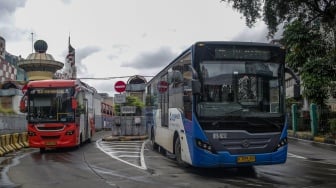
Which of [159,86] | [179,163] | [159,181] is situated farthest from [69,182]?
[159,86]

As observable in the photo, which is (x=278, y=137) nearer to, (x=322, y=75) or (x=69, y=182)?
(x=69, y=182)

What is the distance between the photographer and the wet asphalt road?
997cm

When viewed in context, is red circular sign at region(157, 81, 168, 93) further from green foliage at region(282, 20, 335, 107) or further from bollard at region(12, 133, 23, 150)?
green foliage at region(282, 20, 335, 107)

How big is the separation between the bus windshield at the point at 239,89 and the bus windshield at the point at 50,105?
930 centimetres

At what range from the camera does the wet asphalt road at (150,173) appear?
9969 millimetres

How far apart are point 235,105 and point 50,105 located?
10.1 m

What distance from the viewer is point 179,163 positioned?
1294 centimetres

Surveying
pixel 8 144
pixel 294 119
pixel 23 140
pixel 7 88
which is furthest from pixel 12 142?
pixel 7 88

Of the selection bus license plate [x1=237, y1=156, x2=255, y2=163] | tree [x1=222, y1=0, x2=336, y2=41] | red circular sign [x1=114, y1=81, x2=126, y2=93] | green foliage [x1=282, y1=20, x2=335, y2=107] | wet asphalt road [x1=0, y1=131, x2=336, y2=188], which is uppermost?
tree [x1=222, y1=0, x2=336, y2=41]

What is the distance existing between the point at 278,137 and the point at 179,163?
3.19 metres

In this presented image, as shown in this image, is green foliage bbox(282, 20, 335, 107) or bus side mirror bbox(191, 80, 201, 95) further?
green foliage bbox(282, 20, 335, 107)

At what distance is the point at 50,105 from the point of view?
18594mm

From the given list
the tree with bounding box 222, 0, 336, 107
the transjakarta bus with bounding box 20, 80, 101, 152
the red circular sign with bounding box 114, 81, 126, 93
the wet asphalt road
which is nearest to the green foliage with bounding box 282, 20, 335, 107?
the tree with bounding box 222, 0, 336, 107

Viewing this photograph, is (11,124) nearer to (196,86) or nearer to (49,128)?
(49,128)
